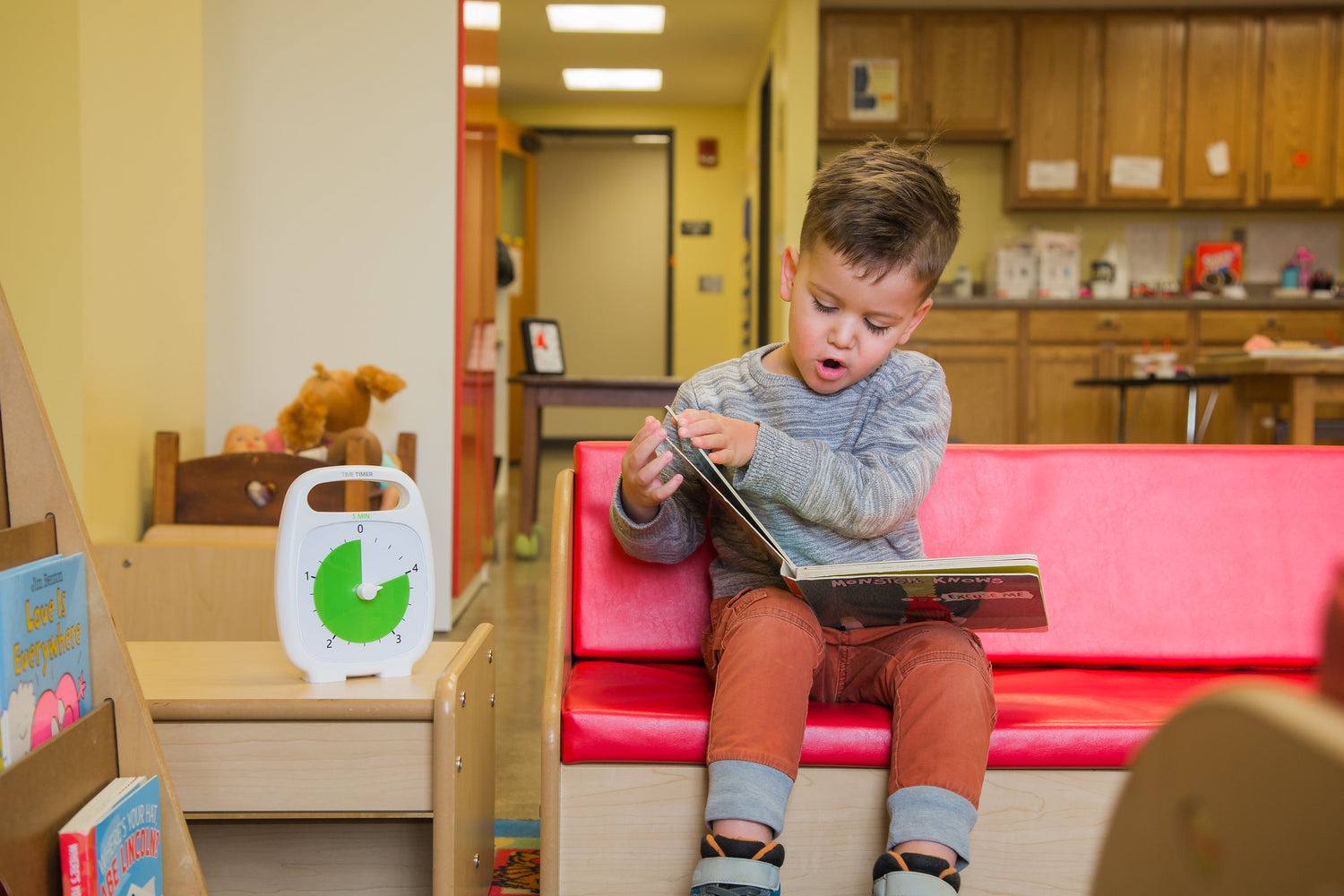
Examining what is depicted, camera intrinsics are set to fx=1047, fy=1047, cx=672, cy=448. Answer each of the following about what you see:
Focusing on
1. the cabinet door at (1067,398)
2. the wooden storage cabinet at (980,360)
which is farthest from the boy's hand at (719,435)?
the cabinet door at (1067,398)

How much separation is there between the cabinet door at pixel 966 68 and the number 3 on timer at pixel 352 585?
15.8 ft

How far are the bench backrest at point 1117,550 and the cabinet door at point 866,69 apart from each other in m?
4.23

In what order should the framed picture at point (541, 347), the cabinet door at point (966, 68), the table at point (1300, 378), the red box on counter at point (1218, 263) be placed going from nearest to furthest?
the table at point (1300, 378) < the framed picture at point (541, 347) < the cabinet door at point (966, 68) < the red box on counter at point (1218, 263)

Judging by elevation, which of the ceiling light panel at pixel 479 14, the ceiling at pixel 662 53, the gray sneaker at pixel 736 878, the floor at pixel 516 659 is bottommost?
the floor at pixel 516 659

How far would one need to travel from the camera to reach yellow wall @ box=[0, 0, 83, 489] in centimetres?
171

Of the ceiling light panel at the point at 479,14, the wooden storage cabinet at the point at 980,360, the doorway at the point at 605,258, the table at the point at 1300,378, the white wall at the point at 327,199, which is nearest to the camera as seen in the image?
the white wall at the point at 327,199

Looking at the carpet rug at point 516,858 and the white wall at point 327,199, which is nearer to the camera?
the carpet rug at point 516,858

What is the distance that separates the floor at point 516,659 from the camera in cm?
168

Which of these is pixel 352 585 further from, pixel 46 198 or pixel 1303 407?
pixel 1303 407

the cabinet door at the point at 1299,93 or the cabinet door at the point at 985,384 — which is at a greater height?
the cabinet door at the point at 1299,93

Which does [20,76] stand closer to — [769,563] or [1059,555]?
[769,563]

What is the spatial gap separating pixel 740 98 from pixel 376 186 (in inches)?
216

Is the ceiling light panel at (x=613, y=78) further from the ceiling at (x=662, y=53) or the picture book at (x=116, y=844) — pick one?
the picture book at (x=116, y=844)

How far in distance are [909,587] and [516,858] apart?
0.70 meters
